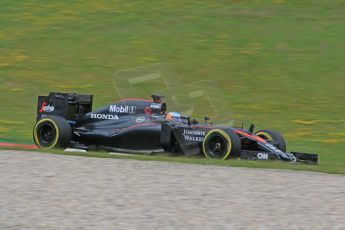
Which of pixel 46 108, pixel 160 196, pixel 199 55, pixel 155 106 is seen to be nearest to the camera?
pixel 160 196

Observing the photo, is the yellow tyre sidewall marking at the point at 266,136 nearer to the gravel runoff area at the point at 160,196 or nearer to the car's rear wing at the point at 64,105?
the gravel runoff area at the point at 160,196

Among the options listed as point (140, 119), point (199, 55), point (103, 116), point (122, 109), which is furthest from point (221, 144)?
point (199, 55)

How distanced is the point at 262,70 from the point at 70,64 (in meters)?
6.80

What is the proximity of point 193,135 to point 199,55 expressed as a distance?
44.2 feet

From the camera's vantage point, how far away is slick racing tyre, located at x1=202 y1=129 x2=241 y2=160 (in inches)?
467

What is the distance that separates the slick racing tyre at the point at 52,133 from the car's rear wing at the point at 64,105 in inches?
18.0

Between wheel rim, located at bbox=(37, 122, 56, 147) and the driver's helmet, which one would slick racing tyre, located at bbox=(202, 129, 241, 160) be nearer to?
the driver's helmet

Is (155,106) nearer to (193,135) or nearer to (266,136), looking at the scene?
(193,135)

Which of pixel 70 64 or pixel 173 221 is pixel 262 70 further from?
pixel 173 221

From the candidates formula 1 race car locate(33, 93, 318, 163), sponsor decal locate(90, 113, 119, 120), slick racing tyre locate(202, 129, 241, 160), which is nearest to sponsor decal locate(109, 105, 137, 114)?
formula 1 race car locate(33, 93, 318, 163)

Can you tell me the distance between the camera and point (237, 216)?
732 centimetres

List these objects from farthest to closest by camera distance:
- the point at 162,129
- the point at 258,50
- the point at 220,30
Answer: the point at 220,30, the point at 258,50, the point at 162,129

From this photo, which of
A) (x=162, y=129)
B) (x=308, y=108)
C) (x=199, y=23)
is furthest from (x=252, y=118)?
(x=199, y=23)

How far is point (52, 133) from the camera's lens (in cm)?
1331
